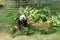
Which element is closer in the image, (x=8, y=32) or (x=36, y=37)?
(x=36, y=37)

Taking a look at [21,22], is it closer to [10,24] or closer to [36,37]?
[10,24]

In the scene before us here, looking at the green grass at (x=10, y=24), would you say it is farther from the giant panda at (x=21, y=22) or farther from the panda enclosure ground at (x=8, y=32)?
the giant panda at (x=21, y=22)

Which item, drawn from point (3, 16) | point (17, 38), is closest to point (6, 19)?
point (3, 16)

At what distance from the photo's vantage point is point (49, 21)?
35.1 feet

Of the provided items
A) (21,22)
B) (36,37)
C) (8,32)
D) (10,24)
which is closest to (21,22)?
(21,22)

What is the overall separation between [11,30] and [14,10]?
257 centimetres

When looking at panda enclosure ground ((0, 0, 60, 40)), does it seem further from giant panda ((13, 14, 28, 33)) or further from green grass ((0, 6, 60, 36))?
giant panda ((13, 14, 28, 33))

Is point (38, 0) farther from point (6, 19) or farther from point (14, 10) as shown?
point (6, 19)

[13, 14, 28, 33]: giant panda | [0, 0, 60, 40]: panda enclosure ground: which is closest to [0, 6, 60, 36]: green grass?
[0, 0, 60, 40]: panda enclosure ground

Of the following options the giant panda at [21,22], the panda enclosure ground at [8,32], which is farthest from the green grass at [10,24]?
the giant panda at [21,22]

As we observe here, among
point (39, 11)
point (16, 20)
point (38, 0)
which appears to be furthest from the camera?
point (38, 0)

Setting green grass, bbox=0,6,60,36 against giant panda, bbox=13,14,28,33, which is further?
giant panda, bbox=13,14,28,33

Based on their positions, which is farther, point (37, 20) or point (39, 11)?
point (39, 11)

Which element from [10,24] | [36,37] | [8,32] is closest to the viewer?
[36,37]
